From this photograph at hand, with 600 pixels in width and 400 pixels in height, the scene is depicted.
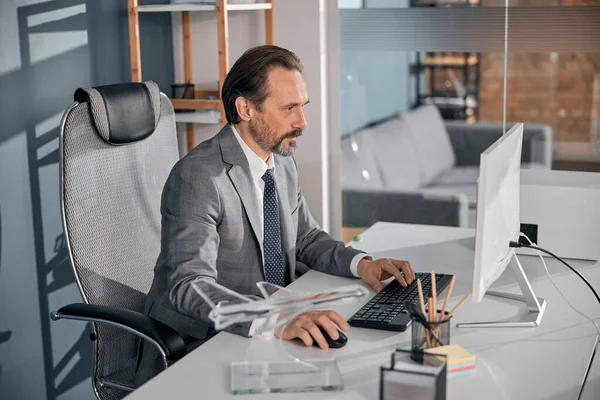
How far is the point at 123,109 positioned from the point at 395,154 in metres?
1.77

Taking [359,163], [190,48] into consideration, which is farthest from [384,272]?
[190,48]

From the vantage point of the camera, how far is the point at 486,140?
367 centimetres

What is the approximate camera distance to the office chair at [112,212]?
87.1 inches

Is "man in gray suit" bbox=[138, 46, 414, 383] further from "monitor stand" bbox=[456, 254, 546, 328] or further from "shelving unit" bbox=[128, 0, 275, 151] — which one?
"shelving unit" bbox=[128, 0, 275, 151]

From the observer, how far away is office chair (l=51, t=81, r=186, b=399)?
2.21m

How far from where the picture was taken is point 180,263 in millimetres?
2055

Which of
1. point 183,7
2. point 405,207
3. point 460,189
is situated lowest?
point 405,207

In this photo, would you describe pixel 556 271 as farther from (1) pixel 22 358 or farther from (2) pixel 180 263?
(1) pixel 22 358

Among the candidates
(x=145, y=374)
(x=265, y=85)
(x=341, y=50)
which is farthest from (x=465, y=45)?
(x=145, y=374)

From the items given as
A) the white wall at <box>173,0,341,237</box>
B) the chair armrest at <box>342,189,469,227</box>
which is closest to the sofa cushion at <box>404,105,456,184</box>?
the chair armrest at <box>342,189,469,227</box>

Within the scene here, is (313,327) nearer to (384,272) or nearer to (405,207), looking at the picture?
(384,272)

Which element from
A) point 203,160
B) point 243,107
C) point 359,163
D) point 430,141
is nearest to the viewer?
point 203,160

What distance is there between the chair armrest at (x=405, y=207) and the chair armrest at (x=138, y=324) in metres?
1.98

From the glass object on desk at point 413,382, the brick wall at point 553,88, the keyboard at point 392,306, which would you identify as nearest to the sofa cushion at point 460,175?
the brick wall at point 553,88
